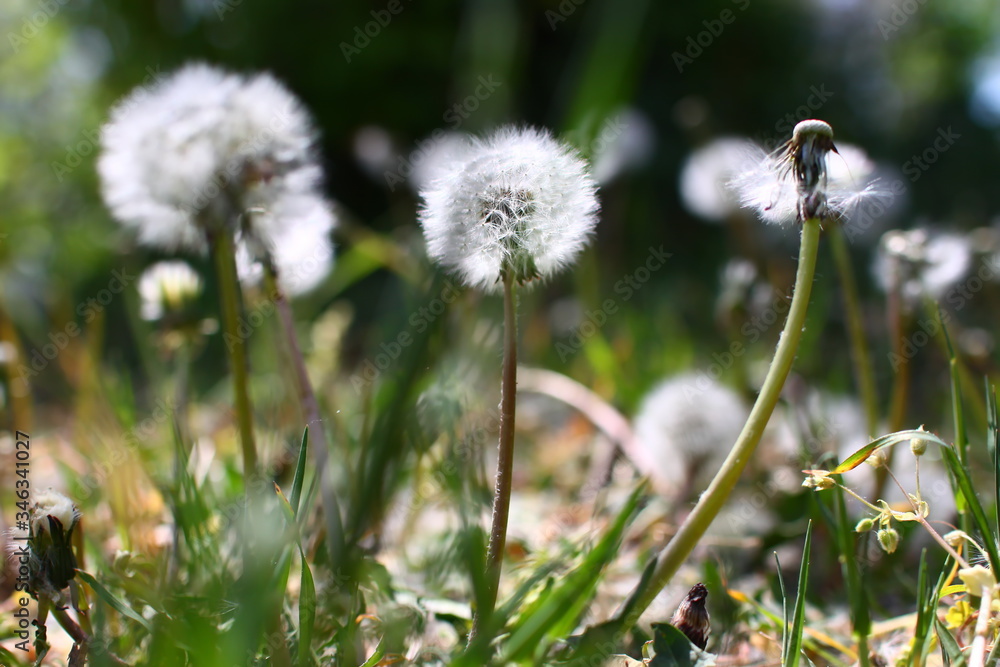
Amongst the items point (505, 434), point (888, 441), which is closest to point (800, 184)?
point (888, 441)

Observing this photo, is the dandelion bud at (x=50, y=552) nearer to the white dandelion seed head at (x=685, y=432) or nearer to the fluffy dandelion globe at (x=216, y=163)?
the fluffy dandelion globe at (x=216, y=163)

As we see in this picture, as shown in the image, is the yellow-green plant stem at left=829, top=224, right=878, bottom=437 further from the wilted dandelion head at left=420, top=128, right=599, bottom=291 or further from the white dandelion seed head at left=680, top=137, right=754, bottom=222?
the white dandelion seed head at left=680, top=137, right=754, bottom=222

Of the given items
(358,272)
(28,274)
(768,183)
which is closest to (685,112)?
(358,272)

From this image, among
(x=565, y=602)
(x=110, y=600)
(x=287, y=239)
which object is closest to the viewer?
(x=565, y=602)

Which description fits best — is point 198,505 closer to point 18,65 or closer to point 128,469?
point 128,469

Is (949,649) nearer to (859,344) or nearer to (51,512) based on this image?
(859,344)

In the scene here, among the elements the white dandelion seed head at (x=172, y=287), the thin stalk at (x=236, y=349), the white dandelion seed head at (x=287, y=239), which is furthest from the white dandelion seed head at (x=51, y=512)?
the white dandelion seed head at (x=172, y=287)
